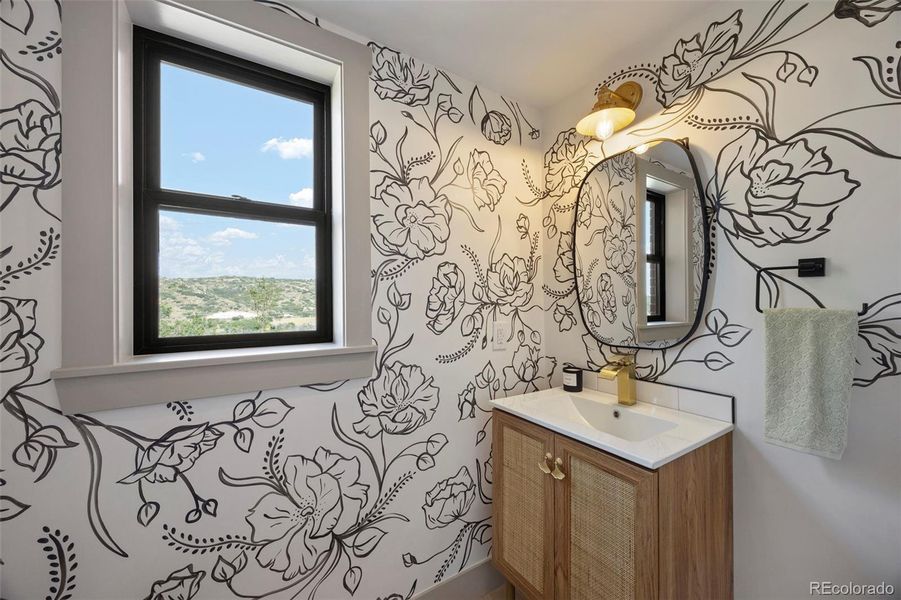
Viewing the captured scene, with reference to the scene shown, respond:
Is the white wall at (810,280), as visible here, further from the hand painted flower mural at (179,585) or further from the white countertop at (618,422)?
the hand painted flower mural at (179,585)

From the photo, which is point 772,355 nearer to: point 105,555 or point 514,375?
point 514,375

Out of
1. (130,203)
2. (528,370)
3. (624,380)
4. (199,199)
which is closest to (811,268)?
(624,380)

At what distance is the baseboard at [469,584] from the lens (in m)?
1.52

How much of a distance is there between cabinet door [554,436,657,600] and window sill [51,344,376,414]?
0.86 meters

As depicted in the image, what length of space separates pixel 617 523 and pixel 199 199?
1.75 metres

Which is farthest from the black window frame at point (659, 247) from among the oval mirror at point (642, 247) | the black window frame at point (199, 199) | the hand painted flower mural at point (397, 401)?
the black window frame at point (199, 199)

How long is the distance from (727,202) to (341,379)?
1542 mm

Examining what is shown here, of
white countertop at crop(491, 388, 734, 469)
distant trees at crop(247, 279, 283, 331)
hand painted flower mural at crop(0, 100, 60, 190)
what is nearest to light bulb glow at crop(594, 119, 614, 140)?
white countertop at crop(491, 388, 734, 469)

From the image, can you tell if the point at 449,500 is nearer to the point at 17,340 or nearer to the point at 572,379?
the point at 572,379

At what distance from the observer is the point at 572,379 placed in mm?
1682

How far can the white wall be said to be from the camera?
0.93 metres

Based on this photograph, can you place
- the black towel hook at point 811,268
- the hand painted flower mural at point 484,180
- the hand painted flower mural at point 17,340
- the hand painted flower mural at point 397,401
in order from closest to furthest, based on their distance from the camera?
the hand painted flower mural at point 17,340
the black towel hook at point 811,268
the hand painted flower mural at point 397,401
the hand painted flower mural at point 484,180

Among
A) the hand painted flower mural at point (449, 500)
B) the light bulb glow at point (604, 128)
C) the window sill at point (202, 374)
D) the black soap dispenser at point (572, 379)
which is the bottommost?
the hand painted flower mural at point (449, 500)

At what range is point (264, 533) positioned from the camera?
119 cm
